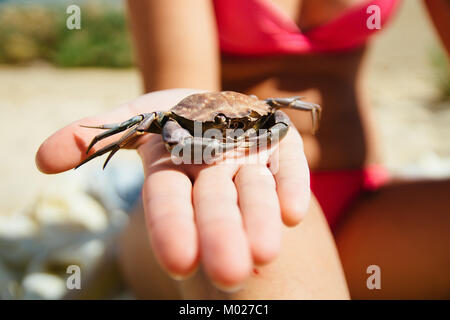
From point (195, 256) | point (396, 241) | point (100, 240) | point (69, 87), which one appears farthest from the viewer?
point (69, 87)

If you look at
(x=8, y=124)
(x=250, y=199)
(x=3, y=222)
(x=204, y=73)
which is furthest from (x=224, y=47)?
(x=8, y=124)

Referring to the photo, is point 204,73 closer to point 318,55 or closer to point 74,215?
point 318,55

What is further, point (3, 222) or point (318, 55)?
point (3, 222)

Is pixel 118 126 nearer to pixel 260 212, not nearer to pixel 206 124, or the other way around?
pixel 206 124

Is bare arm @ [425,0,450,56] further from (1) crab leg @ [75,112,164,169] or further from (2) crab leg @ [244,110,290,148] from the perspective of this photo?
(1) crab leg @ [75,112,164,169]

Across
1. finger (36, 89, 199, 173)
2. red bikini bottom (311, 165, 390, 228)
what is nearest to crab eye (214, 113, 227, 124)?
A: finger (36, 89, 199, 173)

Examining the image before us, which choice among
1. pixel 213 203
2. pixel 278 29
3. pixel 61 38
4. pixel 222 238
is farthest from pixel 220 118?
pixel 61 38

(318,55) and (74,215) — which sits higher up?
(318,55)

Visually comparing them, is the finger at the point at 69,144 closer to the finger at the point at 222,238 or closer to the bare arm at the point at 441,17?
the finger at the point at 222,238
